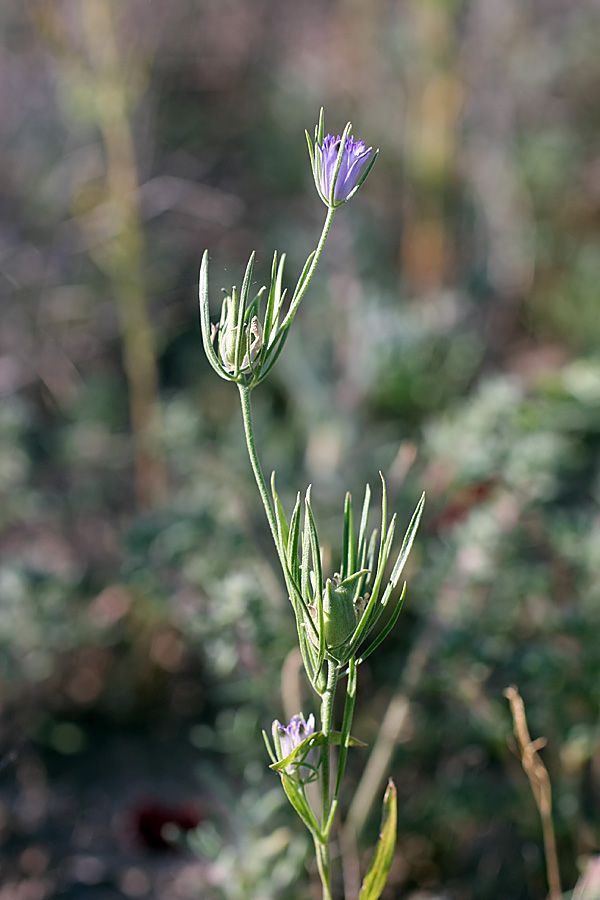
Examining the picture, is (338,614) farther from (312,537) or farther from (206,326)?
(206,326)

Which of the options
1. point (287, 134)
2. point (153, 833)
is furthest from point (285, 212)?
point (153, 833)

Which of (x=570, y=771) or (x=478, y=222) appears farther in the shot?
(x=478, y=222)

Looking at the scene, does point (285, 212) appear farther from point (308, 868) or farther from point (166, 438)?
point (308, 868)

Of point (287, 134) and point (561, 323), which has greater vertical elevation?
point (287, 134)

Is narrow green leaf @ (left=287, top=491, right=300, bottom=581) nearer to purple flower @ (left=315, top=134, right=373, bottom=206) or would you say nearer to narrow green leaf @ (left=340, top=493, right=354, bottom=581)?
narrow green leaf @ (left=340, top=493, right=354, bottom=581)

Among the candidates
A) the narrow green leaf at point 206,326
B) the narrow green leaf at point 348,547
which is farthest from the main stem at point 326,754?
the narrow green leaf at point 206,326

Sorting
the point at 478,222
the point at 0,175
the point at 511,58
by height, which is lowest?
the point at 478,222

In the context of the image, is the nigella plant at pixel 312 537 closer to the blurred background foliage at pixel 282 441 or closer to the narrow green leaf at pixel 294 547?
the narrow green leaf at pixel 294 547

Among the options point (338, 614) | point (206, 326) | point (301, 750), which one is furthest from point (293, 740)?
point (206, 326)
